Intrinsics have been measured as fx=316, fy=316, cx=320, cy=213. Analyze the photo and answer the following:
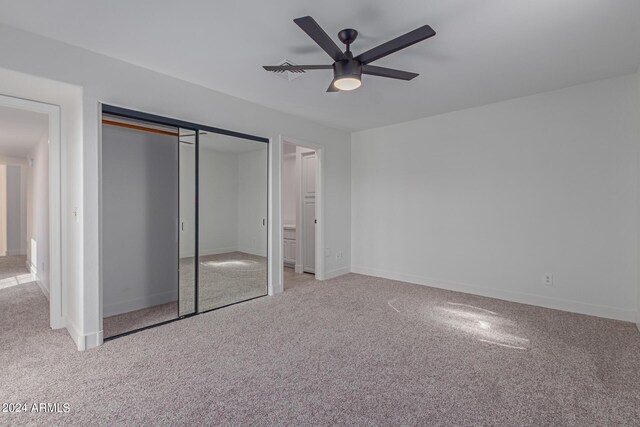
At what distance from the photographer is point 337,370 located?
7.30 ft

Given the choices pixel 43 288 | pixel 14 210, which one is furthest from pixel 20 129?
pixel 14 210

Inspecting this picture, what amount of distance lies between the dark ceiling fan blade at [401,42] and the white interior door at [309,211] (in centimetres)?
324

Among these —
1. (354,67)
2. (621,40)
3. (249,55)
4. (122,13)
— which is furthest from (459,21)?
(122,13)

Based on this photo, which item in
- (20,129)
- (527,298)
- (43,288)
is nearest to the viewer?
(527,298)

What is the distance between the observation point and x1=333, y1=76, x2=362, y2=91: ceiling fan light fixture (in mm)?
2270

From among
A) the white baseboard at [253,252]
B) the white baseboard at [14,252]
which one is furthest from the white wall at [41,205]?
the white baseboard at [14,252]

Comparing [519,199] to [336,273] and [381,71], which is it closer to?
[381,71]

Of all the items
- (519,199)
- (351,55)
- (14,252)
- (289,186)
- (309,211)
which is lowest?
(14,252)

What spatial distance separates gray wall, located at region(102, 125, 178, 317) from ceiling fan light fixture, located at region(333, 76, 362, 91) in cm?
213

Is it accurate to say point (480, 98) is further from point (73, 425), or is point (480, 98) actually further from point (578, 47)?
point (73, 425)

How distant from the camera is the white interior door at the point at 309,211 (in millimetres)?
5332

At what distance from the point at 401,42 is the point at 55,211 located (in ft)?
10.7

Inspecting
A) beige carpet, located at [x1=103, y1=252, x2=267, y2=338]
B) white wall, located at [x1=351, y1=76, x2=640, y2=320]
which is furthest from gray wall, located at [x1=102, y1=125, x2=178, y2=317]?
white wall, located at [x1=351, y1=76, x2=640, y2=320]

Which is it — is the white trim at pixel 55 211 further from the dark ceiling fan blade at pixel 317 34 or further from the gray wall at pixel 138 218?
the dark ceiling fan blade at pixel 317 34
